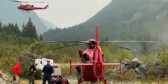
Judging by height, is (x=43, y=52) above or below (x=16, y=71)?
below

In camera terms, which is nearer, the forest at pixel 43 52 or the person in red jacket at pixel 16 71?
the person in red jacket at pixel 16 71

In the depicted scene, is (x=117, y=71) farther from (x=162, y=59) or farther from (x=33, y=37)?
(x=33, y=37)

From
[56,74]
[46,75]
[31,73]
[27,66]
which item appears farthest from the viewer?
[27,66]

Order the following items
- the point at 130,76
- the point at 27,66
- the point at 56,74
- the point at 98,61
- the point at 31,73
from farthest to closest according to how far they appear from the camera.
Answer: the point at 27,66
the point at 130,76
the point at 56,74
the point at 31,73
the point at 98,61

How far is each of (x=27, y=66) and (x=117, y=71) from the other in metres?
9.57

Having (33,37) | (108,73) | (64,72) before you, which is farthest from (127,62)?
(33,37)

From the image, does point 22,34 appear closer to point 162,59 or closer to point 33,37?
point 33,37

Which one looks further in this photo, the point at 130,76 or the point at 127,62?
the point at 127,62

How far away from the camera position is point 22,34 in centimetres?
13088

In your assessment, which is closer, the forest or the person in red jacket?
Answer: the person in red jacket

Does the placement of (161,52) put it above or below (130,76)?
above

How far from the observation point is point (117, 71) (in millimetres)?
27281

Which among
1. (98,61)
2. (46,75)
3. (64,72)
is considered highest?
(98,61)

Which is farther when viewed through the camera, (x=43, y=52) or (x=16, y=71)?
(x=43, y=52)
